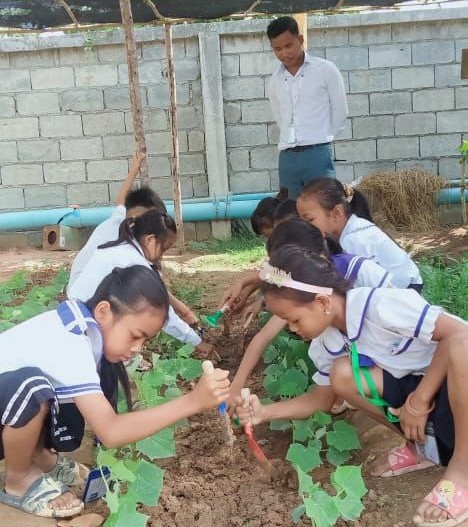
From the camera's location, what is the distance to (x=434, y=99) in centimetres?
684

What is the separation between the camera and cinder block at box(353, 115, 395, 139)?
687cm

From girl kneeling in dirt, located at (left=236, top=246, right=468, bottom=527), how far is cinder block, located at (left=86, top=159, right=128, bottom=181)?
206 inches

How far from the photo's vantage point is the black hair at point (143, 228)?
8.75 feet

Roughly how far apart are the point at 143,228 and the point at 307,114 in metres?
2.07

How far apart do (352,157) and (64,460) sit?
5.46 metres

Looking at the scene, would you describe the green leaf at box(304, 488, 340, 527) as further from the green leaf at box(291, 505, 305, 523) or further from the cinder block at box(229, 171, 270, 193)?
the cinder block at box(229, 171, 270, 193)

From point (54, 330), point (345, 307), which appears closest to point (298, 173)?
point (345, 307)

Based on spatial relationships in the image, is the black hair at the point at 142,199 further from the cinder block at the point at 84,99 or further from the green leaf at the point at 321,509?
the cinder block at the point at 84,99

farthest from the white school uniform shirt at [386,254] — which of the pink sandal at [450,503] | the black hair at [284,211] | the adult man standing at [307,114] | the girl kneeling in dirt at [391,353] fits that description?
the adult man standing at [307,114]

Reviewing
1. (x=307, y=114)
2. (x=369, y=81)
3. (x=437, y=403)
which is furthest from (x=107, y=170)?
(x=437, y=403)

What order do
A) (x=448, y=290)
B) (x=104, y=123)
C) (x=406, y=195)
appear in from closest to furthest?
(x=448, y=290)
(x=406, y=195)
(x=104, y=123)

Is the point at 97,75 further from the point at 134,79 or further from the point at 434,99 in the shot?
the point at 434,99

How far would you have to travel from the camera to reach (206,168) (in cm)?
700

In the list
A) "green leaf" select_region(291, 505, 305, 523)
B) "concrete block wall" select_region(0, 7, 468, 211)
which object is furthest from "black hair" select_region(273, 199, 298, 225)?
"concrete block wall" select_region(0, 7, 468, 211)
